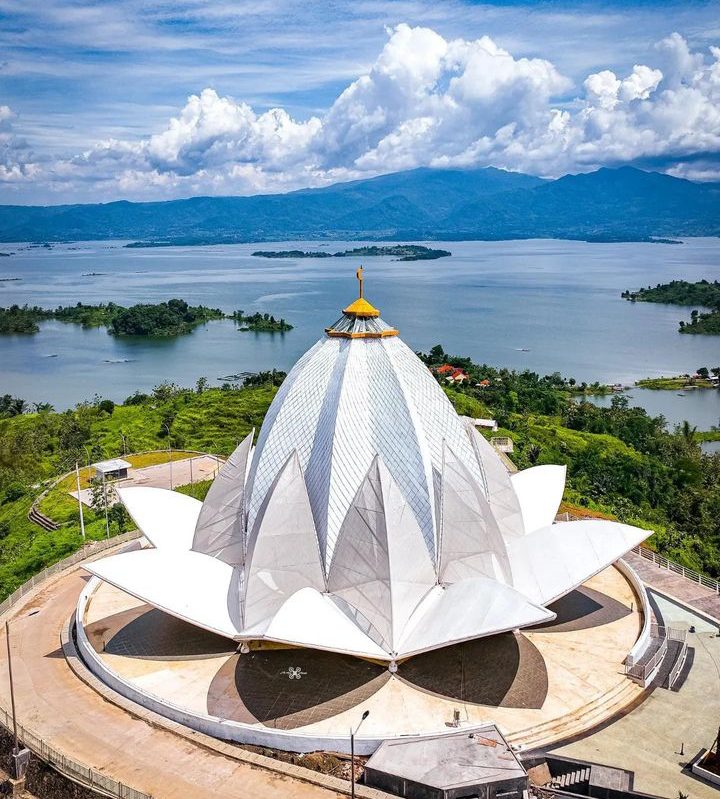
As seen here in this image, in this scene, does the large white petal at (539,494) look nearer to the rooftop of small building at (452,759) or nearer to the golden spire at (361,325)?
the golden spire at (361,325)

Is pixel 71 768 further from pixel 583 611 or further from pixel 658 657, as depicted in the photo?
pixel 658 657

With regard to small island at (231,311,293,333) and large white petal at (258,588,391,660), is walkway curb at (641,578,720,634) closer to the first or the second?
large white petal at (258,588,391,660)

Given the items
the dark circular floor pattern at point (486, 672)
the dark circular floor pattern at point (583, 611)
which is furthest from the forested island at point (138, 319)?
the dark circular floor pattern at point (486, 672)

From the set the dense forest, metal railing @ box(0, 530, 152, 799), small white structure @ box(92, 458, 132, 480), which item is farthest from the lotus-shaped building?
small white structure @ box(92, 458, 132, 480)

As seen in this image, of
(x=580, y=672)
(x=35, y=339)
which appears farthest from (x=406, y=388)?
(x=35, y=339)

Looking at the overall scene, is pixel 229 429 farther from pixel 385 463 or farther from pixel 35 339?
pixel 35 339
